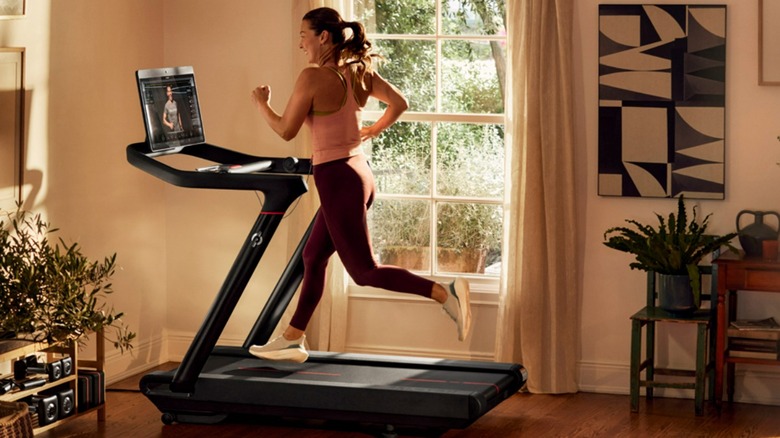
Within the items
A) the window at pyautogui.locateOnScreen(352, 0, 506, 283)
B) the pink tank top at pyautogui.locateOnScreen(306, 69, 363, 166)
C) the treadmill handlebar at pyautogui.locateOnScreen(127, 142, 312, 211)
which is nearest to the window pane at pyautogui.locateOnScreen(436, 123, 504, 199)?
the window at pyautogui.locateOnScreen(352, 0, 506, 283)

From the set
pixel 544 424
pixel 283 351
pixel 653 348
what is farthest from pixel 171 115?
pixel 653 348

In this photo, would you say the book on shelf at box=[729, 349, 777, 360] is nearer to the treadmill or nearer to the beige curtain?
the beige curtain

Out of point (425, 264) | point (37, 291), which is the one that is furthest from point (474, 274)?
point (37, 291)

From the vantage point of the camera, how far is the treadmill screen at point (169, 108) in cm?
455

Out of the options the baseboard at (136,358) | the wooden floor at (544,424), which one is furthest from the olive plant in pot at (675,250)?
the baseboard at (136,358)

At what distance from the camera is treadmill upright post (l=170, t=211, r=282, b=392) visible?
4562 millimetres

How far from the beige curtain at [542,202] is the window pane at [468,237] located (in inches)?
10.5

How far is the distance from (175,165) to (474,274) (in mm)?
1728

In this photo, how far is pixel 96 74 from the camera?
548 centimetres

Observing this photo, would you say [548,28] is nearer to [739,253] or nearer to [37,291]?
[739,253]

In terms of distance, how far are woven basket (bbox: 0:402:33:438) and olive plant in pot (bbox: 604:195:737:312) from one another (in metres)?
2.63

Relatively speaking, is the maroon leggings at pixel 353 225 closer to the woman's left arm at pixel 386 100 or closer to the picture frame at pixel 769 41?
the woman's left arm at pixel 386 100

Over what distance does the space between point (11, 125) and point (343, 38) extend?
1.48 meters

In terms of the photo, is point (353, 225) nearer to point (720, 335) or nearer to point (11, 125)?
point (11, 125)
